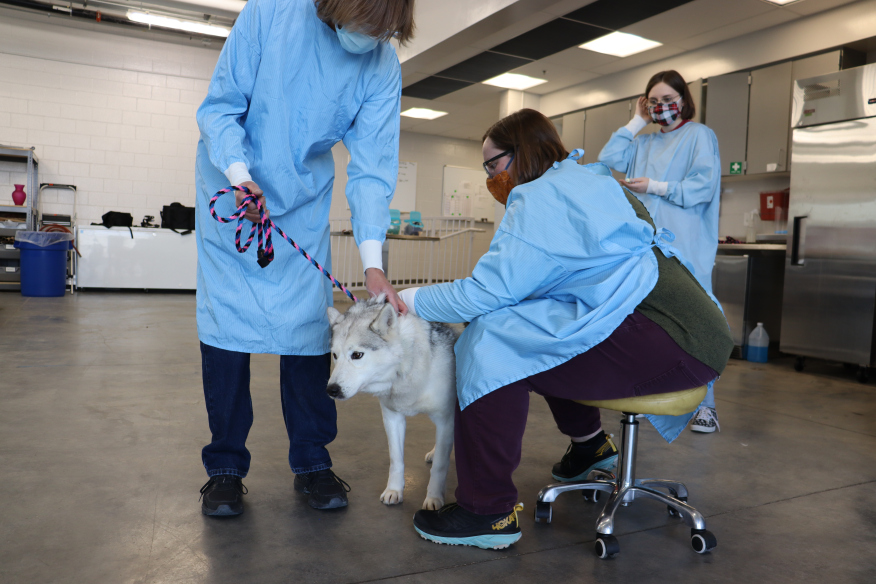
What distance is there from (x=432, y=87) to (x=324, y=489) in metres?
7.49

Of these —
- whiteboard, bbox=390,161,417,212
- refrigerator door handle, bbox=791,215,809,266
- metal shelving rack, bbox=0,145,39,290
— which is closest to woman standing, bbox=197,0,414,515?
refrigerator door handle, bbox=791,215,809,266

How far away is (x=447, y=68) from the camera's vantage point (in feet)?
24.4

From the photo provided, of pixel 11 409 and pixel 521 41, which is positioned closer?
pixel 11 409

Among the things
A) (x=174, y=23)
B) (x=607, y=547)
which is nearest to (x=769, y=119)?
(x=607, y=547)

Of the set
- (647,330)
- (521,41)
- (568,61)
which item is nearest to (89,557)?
(647,330)

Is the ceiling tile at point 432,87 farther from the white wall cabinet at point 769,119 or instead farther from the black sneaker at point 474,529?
the black sneaker at point 474,529

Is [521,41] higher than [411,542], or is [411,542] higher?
[521,41]

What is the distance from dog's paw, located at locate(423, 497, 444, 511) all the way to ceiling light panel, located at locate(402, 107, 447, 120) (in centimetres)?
893

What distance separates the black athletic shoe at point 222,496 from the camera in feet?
5.80

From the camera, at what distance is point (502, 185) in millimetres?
1880

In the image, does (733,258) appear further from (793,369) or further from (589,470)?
(589,470)

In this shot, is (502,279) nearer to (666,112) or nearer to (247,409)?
(247,409)

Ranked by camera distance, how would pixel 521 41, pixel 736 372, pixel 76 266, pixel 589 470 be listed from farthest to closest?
pixel 76 266 < pixel 521 41 < pixel 736 372 < pixel 589 470

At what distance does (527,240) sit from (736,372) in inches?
148
